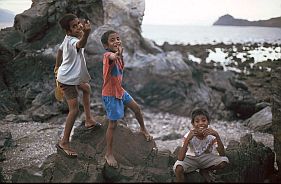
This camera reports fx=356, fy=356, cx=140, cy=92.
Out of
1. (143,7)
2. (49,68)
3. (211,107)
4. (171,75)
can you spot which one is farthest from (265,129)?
(49,68)

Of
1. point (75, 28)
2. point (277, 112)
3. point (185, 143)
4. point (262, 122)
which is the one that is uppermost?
point (75, 28)

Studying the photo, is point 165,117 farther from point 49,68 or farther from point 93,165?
point 93,165

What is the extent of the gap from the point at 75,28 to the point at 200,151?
6.21 ft

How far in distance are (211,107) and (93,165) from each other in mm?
6925

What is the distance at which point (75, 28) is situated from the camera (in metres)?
3.92

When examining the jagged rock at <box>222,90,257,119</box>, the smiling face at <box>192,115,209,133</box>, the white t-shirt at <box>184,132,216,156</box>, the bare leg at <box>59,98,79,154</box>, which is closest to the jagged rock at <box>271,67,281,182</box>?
the white t-shirt at <box>184,132,216,156</box>

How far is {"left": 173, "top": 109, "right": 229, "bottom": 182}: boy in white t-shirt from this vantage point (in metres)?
3.59

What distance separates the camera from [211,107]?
10.1 metres

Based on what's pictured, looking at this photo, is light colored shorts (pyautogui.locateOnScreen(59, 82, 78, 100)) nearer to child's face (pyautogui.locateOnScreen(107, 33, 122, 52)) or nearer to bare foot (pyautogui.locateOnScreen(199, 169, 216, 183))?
child's face (pyautogui.locateOnScreen(107, 33, 122, 52))

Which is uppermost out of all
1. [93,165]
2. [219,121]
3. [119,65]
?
[119,65]

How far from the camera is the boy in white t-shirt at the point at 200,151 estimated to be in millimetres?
3586

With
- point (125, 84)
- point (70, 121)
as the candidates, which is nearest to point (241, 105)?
point (125, 84)

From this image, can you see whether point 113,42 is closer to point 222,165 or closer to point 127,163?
point 127,163

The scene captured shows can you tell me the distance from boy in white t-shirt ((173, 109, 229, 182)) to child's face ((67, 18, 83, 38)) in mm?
1538
